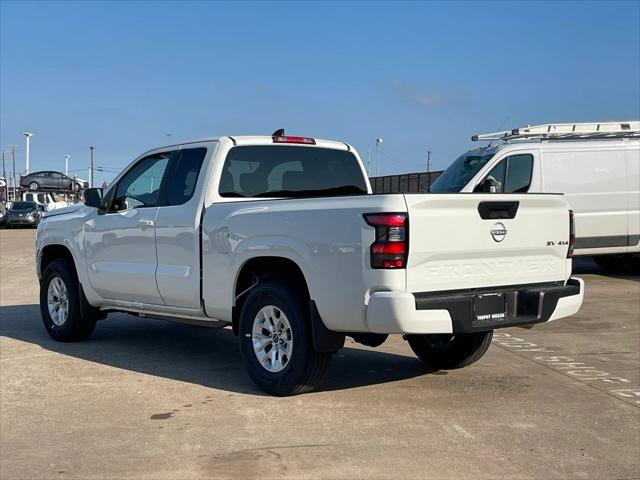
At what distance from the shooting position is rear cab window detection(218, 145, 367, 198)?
6480 mm

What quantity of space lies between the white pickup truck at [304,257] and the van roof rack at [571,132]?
274 inches

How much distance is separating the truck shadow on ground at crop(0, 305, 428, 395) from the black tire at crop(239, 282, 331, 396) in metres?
0.24

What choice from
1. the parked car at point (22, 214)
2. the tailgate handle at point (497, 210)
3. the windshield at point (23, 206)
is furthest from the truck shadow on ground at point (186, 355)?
the windshield at point (23, 206)

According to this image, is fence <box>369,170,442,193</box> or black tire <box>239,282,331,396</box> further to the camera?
fence <box>369,170,442,193</box>

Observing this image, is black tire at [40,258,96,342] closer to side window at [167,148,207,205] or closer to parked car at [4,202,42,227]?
side window at [167,148,207,205]

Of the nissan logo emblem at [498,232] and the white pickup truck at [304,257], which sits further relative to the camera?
the nissan logo emblem at [498,232]

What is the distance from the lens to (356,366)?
6.77 meters

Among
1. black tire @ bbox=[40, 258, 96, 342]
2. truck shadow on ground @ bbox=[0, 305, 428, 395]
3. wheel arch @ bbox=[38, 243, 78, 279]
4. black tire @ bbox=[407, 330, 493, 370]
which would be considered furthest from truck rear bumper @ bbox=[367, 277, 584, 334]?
wheel arch @ bbox=[38, 243, 78, 279]

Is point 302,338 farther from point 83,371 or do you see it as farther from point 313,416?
point 83,371

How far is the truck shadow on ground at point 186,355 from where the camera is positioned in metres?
6.28

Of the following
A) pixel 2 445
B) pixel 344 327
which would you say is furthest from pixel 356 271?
pixel 2 445

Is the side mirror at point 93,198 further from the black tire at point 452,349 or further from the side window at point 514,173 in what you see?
the side window at point 514,173

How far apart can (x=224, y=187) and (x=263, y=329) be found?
1367mm

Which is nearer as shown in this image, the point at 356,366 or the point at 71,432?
the point at 71,432
